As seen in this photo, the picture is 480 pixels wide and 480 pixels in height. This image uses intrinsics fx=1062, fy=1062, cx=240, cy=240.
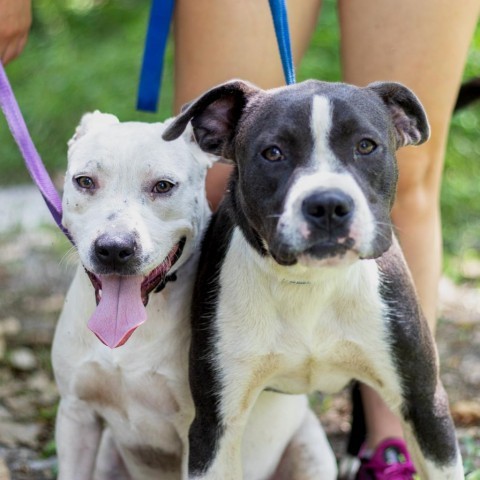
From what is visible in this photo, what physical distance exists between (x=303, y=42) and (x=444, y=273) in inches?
120

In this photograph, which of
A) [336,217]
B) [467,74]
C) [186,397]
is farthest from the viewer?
[467,74]

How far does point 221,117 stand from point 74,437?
4.67ft

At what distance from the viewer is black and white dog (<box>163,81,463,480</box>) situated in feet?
11.3

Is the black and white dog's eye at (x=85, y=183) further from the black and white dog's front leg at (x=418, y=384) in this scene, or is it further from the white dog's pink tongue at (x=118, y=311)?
the black and white dog's front leg at (x=418, y=384)

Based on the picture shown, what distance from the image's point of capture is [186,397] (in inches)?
159

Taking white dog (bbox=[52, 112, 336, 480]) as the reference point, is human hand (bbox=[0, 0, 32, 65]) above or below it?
above

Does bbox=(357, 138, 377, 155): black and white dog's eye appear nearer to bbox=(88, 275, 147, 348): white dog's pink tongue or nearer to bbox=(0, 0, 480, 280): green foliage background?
bbox=(88, 275, 147, 348): white dog's pink tongue

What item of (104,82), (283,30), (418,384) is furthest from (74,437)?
(104,82)

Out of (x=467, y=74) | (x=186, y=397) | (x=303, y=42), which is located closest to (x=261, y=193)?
(x=186, y=397)

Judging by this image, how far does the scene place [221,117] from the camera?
379 centimetres

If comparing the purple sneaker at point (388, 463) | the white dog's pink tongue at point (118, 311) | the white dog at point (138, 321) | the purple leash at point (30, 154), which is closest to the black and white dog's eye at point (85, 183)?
the white dog at point (138, 321)

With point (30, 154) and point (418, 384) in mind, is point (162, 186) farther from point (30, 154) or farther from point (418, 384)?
point (418, 384)

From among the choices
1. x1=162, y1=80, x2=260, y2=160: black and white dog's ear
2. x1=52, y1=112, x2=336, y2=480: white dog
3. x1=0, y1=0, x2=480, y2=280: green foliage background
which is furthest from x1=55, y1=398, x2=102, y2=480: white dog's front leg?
x1=0, y1=0, x2=480, y2=280: green foliage background

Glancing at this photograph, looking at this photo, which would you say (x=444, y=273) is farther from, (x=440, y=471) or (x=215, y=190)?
(x=440, y=471)
